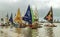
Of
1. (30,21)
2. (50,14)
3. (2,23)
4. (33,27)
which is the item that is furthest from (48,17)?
(2,23)

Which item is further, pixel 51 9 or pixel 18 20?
pixel 51 9

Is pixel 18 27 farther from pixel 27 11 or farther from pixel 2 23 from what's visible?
pixel 2 23

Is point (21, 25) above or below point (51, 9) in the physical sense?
below

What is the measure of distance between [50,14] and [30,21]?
66.6 feet

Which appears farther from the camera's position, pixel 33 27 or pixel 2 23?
pixel 2 23

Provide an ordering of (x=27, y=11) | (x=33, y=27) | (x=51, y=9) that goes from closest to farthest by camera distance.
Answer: (x=27, y=11), (x=33, y=27), (x=51, y=9)

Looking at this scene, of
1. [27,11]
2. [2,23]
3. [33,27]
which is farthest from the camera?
[2,23]

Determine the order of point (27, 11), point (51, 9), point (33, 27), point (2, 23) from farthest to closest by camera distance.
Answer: point (2, 23) < point (51, 9) < point (33, 27) < point (27, 11)

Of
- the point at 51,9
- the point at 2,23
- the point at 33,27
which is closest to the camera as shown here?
the point at 33,27

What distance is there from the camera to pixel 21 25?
81125 mm

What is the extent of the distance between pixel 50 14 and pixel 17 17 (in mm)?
14026

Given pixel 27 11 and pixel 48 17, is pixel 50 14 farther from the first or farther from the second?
pixel 27 11

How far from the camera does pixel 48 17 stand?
8712 cm

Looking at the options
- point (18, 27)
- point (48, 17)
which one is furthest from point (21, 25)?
point (48, 17)
